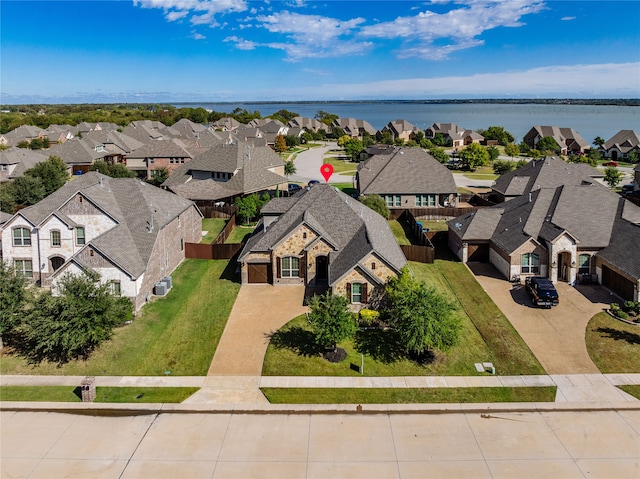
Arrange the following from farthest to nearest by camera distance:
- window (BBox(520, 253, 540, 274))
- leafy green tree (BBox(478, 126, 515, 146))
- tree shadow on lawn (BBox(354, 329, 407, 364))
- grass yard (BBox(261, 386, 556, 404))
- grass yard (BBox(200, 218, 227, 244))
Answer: leafy green tree (BBox(478, 126, 515, 146)) → grass yard (BBox(200, 218, 227, 244)) → window (BBox(520, 253, 540, 274)) → tree shadow on lawn (BBox(354, 329, 407, 364)) → grass yard (BBox(261, 386, 556, 404))

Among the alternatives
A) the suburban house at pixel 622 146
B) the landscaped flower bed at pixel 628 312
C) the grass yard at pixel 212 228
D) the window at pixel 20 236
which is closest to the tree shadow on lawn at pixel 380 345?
the landscaped flower bed at pixel 628 312

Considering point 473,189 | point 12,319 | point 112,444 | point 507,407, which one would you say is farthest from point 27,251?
point 473,189

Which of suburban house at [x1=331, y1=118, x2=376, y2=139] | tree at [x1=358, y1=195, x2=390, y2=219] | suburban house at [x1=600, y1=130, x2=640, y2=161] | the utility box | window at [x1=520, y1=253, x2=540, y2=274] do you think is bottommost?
the utility box

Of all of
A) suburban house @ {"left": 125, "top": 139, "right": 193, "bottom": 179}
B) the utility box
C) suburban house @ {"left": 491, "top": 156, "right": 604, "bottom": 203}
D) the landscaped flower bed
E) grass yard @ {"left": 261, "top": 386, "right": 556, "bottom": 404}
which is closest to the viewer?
the utility box

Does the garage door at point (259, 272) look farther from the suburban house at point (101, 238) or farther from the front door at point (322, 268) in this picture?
the suburban house at point (101, 238)

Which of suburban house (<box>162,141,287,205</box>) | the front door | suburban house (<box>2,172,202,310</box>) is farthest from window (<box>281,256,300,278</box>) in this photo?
suburban house (<box>162,141,287,205</box>)

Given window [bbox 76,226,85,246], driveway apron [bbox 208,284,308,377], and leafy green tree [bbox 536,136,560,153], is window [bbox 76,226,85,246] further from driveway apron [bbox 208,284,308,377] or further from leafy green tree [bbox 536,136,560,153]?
leafy green tree [bbox 536,136,560,153]

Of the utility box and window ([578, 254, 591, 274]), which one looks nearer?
the utility box
